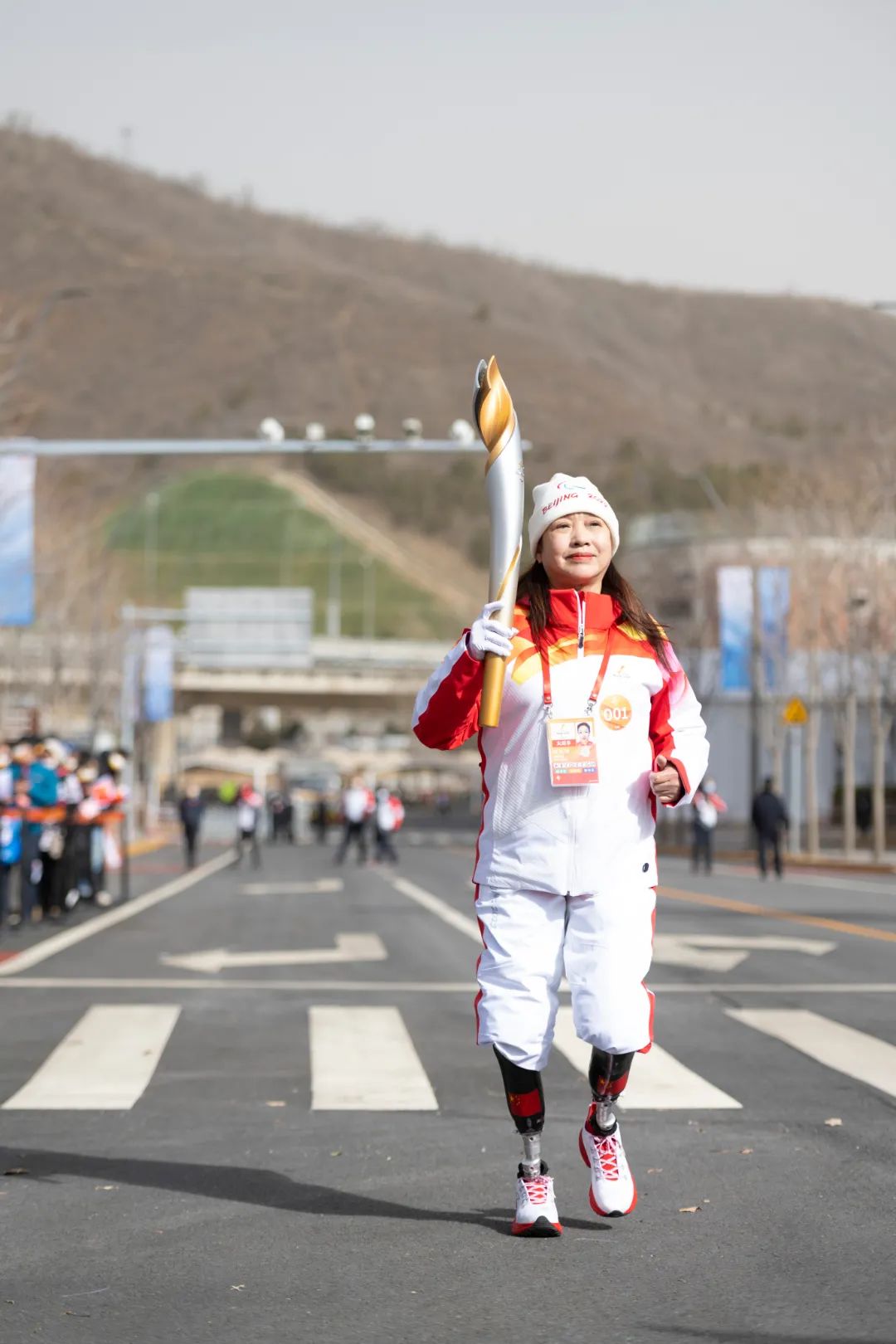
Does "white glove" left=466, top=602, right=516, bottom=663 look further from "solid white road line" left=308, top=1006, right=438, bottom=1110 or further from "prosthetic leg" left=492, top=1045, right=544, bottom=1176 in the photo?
"solid white road line" left=308, top=1006, right=438, bottom=1110

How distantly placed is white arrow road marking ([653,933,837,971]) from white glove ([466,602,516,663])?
1053 centimetres

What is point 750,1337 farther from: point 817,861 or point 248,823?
point 817,861

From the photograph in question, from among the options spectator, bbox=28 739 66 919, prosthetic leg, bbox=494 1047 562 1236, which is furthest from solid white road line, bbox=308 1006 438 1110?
spectator, bbox=28 739 66 919

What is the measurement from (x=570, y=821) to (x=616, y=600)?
0.74m

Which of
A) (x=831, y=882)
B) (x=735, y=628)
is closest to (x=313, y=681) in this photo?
(x=735, y=628)

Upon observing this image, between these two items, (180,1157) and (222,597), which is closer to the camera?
(180,1157)

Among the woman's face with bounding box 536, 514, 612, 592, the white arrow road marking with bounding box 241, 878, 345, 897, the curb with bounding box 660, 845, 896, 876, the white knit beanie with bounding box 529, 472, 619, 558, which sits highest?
the white knit beanie with bounding box 529, 472, 619, 558

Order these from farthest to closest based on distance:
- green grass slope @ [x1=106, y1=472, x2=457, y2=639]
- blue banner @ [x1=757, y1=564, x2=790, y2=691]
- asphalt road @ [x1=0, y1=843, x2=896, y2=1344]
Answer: green grass slope @ [x1=106, y1=472, x2=457, y2=639], blue banner @ [x1=757, y1=564, x2=790, y2=691], asphalt road @ [x1=0, y1=843, x2=896, y2=1344]

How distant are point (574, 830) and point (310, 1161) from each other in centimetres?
222

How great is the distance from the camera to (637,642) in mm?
6750

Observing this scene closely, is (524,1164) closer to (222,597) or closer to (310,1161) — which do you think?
(310,1161)

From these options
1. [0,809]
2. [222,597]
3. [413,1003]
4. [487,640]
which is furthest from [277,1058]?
[222,597]

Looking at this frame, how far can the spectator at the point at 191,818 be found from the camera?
44.8 meters

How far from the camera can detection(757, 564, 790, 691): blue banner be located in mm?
47250
